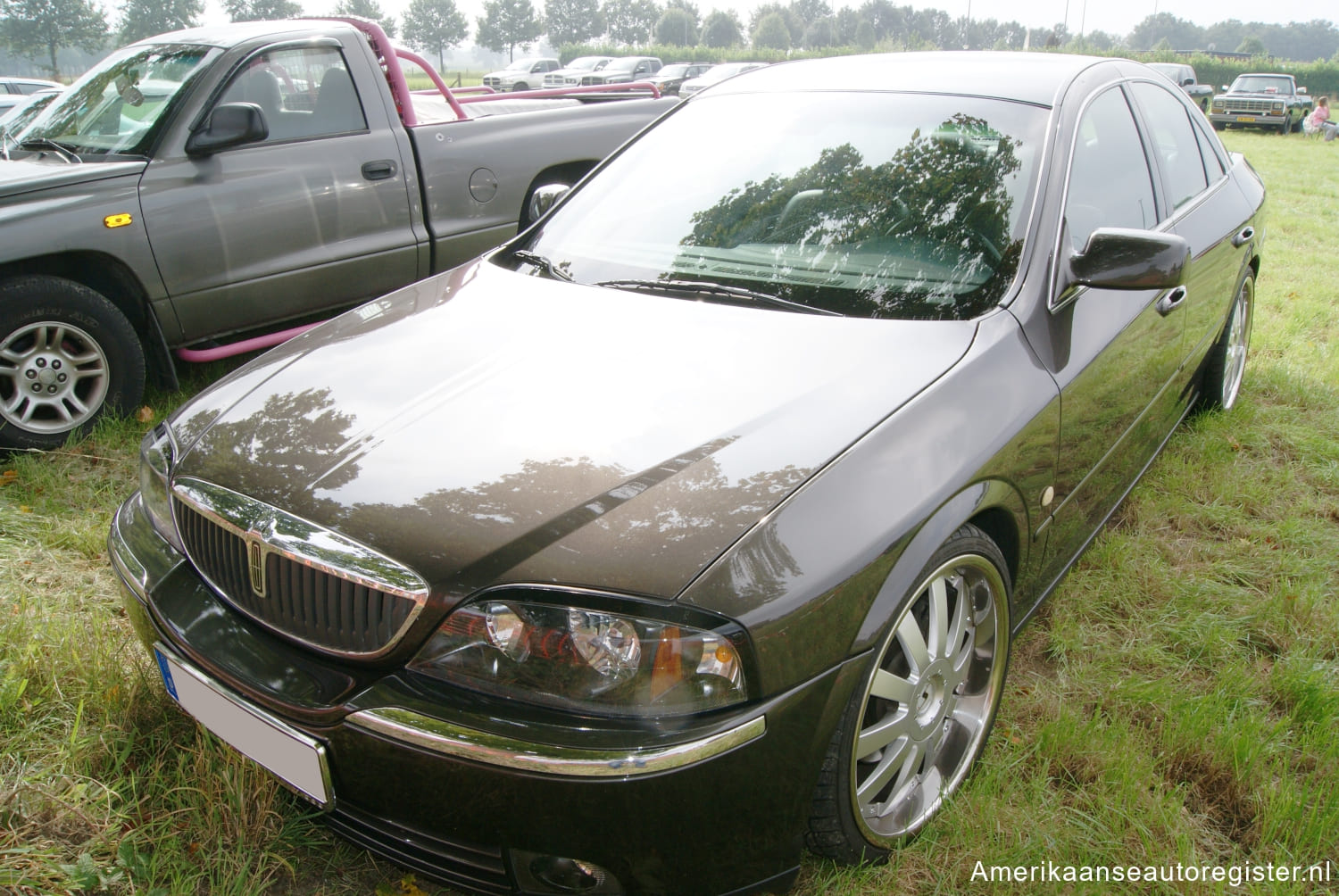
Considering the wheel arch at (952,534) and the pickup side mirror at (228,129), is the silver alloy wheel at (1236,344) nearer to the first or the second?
the wheel arch at (952,534)

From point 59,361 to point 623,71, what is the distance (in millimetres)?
32547

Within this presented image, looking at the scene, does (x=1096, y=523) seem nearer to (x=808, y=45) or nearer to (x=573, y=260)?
(x=573, y=260)

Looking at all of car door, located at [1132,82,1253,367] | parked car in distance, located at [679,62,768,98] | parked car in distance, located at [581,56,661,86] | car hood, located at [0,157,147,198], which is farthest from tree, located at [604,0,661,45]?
car door, located at [1132,82,1253,367]

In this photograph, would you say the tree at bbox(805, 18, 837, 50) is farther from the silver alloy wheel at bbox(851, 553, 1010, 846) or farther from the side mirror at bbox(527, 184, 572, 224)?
the silver alloy wheel at bbox(851, 553, 1010, 846)

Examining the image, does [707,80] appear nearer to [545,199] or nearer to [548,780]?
[545,199]

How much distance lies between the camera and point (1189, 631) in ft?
8.48

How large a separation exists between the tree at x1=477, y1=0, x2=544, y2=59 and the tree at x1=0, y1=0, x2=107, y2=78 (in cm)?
3562

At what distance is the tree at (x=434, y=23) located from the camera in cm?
9050

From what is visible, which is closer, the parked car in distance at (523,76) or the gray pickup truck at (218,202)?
the gray pickup truck at (218,202)

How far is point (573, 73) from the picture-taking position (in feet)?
109

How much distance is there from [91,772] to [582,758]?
1286 mm

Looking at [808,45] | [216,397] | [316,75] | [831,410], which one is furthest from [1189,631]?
[808,45]

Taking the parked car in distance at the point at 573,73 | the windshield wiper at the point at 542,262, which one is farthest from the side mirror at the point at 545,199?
the parked car in distance at the point at 573,73

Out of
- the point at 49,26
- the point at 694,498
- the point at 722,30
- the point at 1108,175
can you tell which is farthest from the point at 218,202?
the point at 722,30
